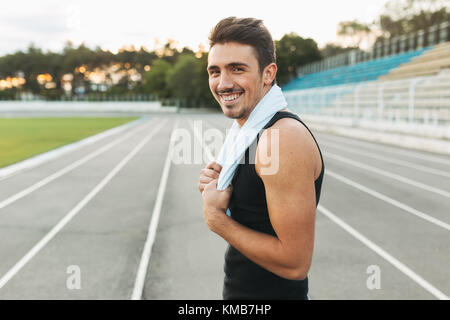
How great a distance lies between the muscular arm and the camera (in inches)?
43.7

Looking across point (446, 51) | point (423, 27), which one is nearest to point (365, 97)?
point (446, 51)

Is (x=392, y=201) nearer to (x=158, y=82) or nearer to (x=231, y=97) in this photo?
(x=231, y=97)

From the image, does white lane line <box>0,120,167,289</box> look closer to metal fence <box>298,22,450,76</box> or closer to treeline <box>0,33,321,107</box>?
metal fence <box>298,22,450,76</box>

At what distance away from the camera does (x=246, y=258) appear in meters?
1.40

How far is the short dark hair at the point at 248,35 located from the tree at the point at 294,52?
50178mm

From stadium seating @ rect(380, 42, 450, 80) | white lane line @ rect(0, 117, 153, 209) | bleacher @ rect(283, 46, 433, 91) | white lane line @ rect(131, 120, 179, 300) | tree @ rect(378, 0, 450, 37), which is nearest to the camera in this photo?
white lane line @ rect(131, 120, 179, 300)

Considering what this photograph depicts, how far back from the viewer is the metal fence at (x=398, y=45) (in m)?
21.8

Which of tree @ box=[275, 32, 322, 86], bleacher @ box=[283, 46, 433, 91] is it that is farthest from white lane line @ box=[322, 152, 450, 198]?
tree @ box=[275, 32, 322, 86]

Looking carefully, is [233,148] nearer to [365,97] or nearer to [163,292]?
[163,292]

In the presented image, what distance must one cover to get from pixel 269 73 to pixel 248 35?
6.4 inches

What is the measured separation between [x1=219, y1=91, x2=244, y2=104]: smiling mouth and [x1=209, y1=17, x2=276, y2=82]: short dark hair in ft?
0.37

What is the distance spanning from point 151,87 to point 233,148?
67.6 m

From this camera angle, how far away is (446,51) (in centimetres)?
1895
